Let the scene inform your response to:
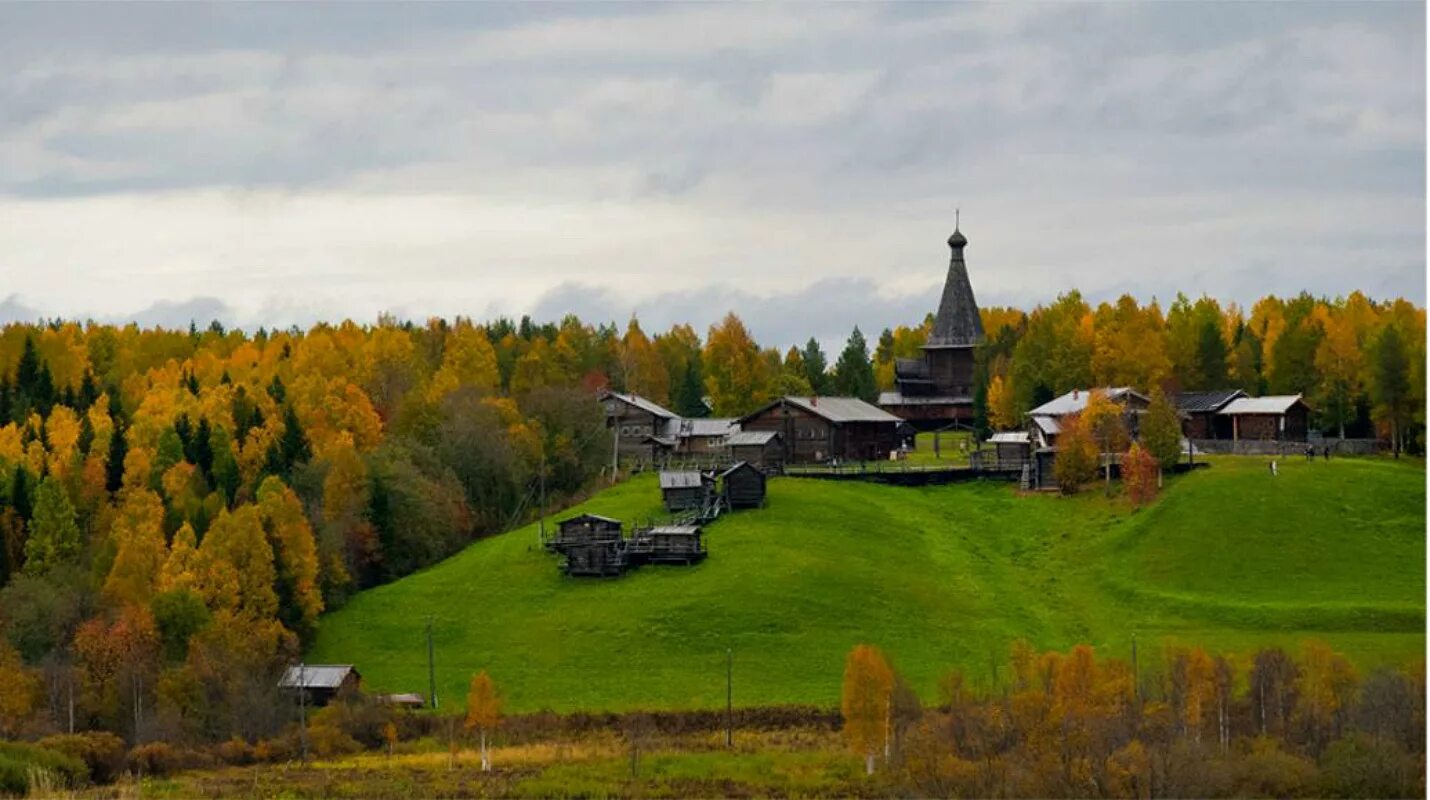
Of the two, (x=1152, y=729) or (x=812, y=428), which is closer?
(x=1152, y=729)

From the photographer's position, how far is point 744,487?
93.6 meters

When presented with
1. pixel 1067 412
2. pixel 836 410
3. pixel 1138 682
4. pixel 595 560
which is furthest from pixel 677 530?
pixel 836 410

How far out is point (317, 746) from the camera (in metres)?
67.7

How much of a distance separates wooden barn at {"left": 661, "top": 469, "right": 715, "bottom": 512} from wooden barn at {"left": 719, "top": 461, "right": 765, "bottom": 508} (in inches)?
36.3

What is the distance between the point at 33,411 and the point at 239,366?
18.7 meters

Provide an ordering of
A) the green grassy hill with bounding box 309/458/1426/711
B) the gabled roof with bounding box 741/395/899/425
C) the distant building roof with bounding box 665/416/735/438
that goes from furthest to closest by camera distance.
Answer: the distant building roof with bounding box 665/416/735/438, the gabled roof with bounding box 741/395/899/425, the green grassy hill with bounding box 309/458/1426/711

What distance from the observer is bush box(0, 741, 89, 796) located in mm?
61969

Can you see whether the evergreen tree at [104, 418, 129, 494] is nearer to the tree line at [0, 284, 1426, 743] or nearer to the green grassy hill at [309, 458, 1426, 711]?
the tree line at [0, 284, 1426, 743]

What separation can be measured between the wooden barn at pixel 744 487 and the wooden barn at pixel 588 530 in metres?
9.00

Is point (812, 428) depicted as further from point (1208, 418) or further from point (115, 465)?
point (115, 465)

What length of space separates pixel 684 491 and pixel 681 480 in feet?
2.42

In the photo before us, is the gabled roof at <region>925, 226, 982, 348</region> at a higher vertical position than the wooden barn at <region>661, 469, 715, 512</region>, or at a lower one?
higher

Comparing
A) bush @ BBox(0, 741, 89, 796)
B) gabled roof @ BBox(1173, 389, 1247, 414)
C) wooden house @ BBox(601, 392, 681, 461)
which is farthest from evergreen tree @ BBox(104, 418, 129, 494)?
gabled roof @ BBox(1173, 389, 1247, 414)

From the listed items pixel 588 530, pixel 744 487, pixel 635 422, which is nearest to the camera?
pixel 588 530
